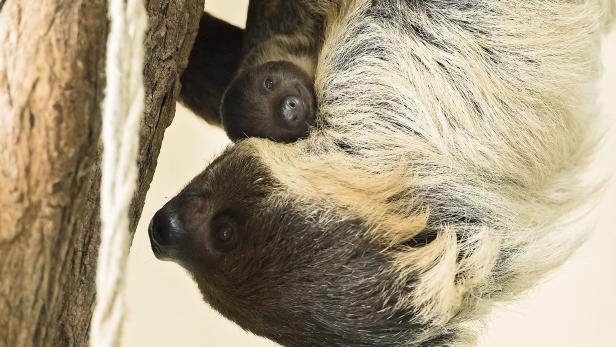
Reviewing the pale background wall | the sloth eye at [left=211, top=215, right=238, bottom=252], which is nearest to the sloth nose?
the sloth eye at [left=211, top=215, right=238, bottom=252]

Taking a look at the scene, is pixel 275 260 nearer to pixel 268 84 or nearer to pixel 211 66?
Answer: pixel 268 84

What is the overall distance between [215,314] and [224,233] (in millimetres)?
1959

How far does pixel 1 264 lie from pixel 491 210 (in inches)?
48.1

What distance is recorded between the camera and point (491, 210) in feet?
6.57

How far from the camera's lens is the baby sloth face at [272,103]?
6.79 ft

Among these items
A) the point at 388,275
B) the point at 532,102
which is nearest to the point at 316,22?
the point at 532,102

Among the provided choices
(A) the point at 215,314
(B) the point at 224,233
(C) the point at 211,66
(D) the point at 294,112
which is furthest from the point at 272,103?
(A) the point at 215,314

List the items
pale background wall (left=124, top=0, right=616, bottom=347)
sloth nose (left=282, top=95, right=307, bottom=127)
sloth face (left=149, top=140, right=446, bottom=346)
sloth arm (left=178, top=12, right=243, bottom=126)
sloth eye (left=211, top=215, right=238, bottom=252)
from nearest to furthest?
sloth face (left=149, top=140, right=446, bottom=346), sloth eye (left=211, top=215, right=238, bottom=252), sloth nose (left=282, top=95, right=307, bottom=127), sloth arm (left=178, top=12, right=243, bottom=126), pale background wall (left=124, top=0, right=616, bottom=347)

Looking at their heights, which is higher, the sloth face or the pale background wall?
the sloth face

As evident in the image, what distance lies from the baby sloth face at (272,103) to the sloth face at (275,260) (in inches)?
3.8

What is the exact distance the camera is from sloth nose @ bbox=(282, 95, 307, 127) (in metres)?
2.06

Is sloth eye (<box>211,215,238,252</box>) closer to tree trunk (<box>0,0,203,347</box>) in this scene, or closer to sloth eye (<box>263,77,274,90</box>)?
sloth eye (<box>263,77,274,90</box>)

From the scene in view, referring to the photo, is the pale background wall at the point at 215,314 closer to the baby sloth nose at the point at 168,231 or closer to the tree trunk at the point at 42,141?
the baby sloth nose at the point at 168,231

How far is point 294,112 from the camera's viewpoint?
2.06m
